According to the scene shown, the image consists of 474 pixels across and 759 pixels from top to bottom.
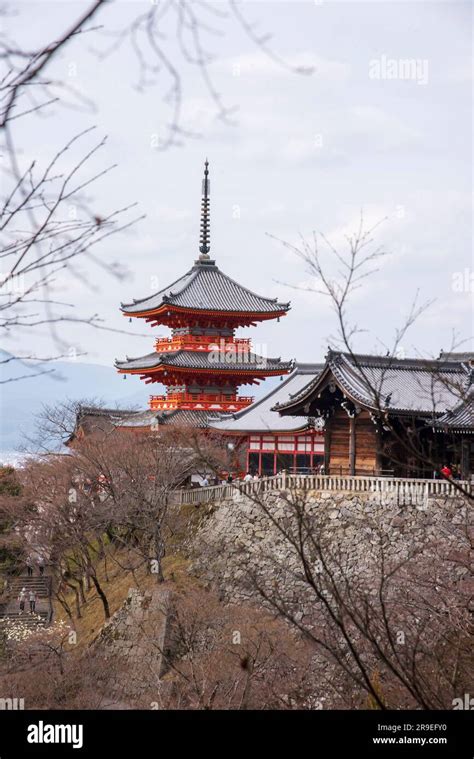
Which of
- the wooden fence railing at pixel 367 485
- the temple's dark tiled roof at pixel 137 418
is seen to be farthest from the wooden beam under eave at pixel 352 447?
the temple's dark tiled roof at pixel 137 418

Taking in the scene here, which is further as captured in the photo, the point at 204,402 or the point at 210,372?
the point at 204,402

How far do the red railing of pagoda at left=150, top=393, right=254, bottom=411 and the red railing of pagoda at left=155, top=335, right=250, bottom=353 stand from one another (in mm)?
1713

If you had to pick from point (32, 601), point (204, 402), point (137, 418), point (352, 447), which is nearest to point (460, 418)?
point (352, 447)

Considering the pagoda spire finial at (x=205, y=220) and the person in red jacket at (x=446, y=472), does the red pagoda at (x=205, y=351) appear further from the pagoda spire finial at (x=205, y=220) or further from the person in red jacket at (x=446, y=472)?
the person in red jacket at (x=446, y=472)

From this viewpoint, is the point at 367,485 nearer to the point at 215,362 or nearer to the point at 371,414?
the point at 371,414

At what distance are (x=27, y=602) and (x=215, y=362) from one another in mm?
10564

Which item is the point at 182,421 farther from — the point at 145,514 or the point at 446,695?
the point at 446,695

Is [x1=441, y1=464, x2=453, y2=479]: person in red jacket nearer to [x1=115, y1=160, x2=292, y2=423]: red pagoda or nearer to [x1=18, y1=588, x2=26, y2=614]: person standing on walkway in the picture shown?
[x1=18, y1=588, x2=26, y2=614]: person standing on walkway

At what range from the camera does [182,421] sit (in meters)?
33.3

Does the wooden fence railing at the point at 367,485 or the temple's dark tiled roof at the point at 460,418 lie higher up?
the temple's dark tiled roof at the point at 460,418

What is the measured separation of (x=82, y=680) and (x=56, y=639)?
3825 mm

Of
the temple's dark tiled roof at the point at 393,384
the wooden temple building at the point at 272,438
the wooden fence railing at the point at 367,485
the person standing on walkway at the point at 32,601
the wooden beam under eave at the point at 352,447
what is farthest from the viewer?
the wooden temple building at the point at 272,438

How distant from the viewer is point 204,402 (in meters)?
35.1

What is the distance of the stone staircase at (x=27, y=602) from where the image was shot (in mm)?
27138
